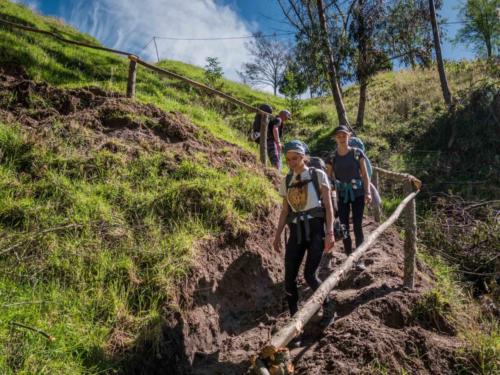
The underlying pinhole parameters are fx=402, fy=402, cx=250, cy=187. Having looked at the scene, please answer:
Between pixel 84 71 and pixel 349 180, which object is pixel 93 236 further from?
pixel 84 71

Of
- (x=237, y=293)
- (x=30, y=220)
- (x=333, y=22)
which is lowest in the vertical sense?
(x=237, y=293)

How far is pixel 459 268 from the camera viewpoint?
7238 mm

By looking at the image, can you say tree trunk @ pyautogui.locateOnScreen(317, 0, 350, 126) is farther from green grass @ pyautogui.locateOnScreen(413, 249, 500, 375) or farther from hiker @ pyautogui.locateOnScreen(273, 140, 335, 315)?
hiker @ pyautogui.locateOnScreen(273, 140, 335, 315)

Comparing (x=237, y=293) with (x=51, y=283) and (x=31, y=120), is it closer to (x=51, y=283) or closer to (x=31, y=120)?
(x=51, y=283)

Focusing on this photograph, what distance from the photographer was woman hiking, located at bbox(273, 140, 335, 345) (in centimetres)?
379

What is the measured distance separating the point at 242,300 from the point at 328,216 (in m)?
1.60

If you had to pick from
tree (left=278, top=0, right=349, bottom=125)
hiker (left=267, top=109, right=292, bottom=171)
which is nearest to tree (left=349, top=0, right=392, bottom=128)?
tree (left=278, top=0, right=349, bottom=125)

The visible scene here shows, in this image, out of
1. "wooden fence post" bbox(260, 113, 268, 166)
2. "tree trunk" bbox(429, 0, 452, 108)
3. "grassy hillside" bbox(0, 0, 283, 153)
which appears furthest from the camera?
"tree trunk" bbox(429, 0, 452, 108)

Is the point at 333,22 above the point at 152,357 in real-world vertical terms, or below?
above

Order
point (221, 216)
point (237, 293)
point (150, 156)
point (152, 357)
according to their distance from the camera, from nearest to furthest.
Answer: point (152, 357) < point (237, 293) < point (221, 216) < point (150, 156)

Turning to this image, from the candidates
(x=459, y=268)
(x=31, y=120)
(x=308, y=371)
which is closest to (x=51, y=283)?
(x=308, y=371)

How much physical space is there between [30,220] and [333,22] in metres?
14.2

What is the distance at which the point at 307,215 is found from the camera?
12.4 ft

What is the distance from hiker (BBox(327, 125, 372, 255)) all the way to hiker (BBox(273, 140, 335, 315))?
1211mm
